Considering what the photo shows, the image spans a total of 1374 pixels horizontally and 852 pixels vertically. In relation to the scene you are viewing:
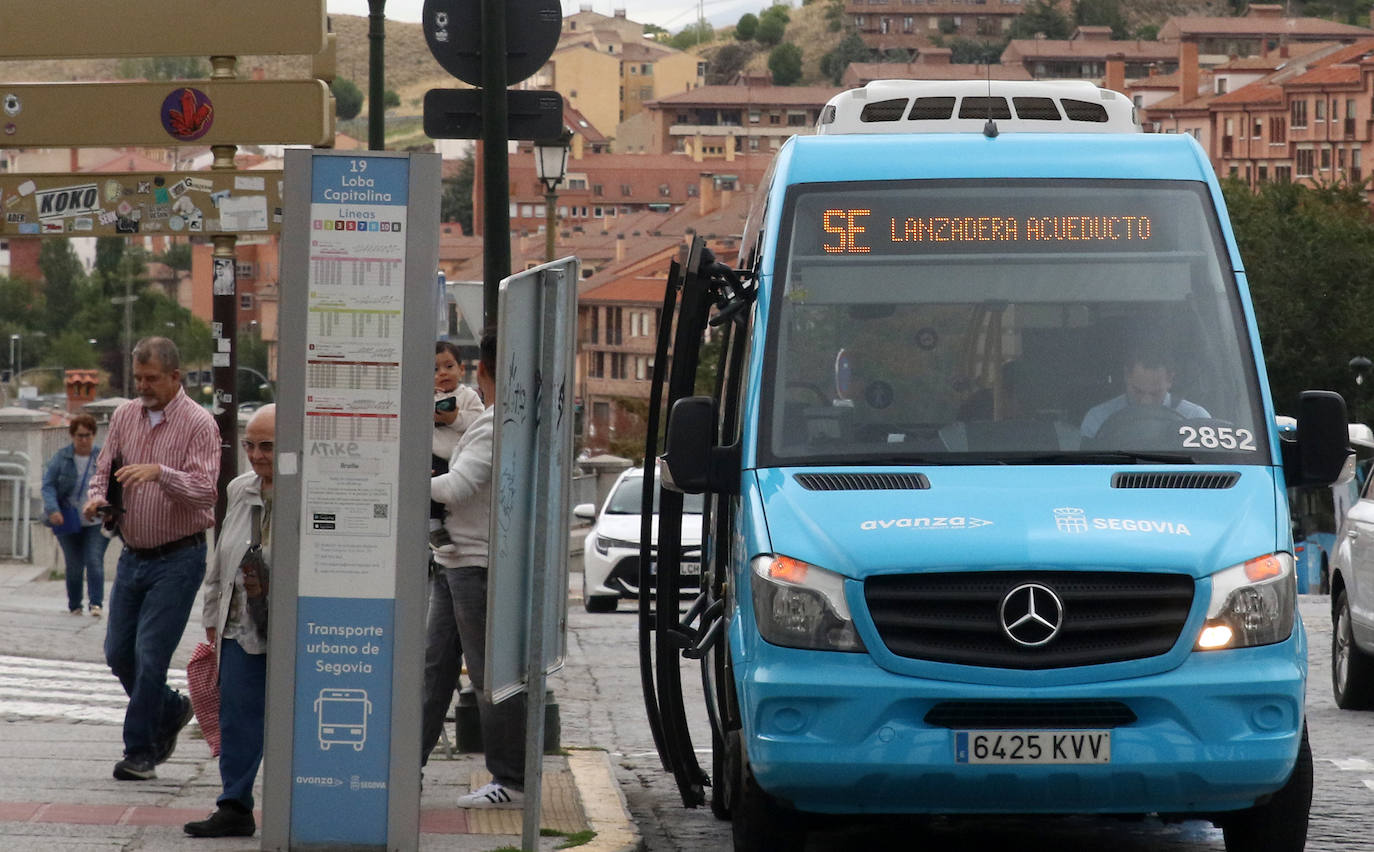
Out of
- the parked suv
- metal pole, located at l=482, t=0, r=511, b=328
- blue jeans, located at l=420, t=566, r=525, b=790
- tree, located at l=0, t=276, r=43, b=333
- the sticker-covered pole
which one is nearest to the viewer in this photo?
blue jeans, located at l=420, t=566, r=525, b=790

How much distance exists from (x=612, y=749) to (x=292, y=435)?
497 cm

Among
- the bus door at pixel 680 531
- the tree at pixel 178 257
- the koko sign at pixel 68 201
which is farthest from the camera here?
the tree at pixel 178 257

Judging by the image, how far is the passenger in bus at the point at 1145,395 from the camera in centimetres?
748

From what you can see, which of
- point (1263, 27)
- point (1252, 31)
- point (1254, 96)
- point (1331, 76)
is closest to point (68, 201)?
point (1331, 76)

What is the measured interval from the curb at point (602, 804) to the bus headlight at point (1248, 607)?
2272mm

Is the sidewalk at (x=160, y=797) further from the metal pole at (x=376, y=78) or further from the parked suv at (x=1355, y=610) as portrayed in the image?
the parked suv at (x=1355, y=610)

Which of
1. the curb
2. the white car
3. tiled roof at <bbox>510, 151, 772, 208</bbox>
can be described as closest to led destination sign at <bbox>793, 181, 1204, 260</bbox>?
the curb

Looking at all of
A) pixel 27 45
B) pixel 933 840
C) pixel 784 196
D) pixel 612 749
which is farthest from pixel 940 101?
pixel 27 45

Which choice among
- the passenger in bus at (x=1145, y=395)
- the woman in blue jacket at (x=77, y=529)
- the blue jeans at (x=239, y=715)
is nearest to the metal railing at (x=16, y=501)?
the woman in blue jacket at (x=77, y=529)

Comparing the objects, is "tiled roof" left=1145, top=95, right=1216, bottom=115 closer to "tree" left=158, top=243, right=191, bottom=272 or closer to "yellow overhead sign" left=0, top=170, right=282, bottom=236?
"tree" left=158, top=243, right=191, bottom=272

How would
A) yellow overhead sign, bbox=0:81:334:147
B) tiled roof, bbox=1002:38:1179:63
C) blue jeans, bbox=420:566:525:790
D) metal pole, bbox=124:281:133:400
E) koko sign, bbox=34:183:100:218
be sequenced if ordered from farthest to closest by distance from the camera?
1. tiled roof, bbox=1002:38:1179:63
2. metal pole, bbox=124:281:133:400
3. koko sign, bbox=34:183:100:218
4. yellow overhead sign, bbox=0:81:334:147
5. blue jeans, bbox=420:566:525:790

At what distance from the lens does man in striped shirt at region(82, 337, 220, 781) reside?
9000mm

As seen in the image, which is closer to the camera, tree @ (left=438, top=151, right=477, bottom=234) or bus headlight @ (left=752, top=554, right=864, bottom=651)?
bus headlight @ (left=752, top=554, right=864, bottom=651)

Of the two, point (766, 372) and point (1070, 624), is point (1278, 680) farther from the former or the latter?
point (766, 372)
